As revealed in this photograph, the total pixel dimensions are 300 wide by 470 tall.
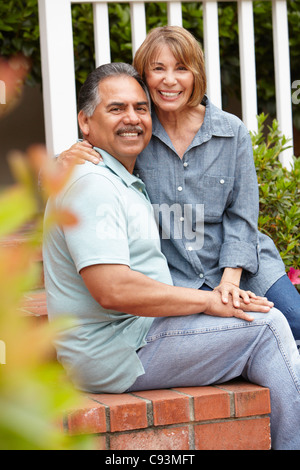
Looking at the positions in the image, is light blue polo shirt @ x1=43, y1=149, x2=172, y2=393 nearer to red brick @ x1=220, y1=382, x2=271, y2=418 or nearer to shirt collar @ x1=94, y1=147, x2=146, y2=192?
shirt collar @ x1=94, y1=147, x2=146, y2=192

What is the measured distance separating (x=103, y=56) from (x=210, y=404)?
1.92 m

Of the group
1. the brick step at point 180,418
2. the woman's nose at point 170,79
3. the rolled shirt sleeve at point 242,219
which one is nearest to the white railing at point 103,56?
the woman's nose at point 170,79

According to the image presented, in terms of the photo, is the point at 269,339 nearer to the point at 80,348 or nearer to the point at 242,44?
the point at 80,348

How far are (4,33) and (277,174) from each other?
2.23 m

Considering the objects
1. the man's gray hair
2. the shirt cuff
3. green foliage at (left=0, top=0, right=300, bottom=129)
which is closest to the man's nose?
the man's gray hair

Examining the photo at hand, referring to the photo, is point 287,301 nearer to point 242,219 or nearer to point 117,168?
point 242,219

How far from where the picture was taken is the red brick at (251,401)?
82.7 inches

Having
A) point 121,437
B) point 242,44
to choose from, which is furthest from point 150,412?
point 242,44

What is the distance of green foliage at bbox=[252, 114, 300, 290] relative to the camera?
317cm

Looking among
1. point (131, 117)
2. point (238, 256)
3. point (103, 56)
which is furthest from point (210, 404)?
point (103, 56)

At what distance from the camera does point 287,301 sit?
2561 mm

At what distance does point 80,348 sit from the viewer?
2.09 metres

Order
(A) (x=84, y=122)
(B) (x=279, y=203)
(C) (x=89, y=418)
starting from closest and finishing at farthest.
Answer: (C) (x=89, y=418), (A) (x=84, y=122), (B) (x=279, y=203)

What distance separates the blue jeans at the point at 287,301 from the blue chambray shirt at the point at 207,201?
1.4 inches
